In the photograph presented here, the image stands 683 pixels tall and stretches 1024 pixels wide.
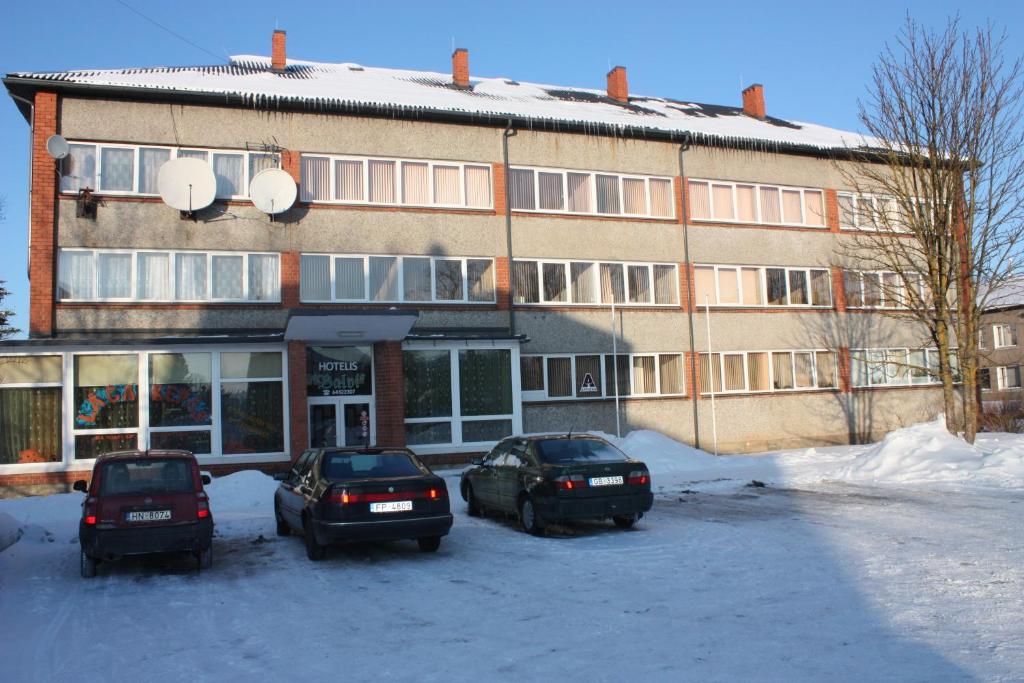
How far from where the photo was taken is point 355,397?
834 inches

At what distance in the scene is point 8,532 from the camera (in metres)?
12.0

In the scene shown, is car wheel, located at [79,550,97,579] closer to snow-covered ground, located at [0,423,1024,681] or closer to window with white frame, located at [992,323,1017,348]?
snow-covered ground, located at [0,423,1024,681]

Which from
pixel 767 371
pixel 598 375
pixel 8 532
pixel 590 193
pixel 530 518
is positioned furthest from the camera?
pixel 767 371

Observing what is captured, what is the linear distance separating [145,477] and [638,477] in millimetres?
6443

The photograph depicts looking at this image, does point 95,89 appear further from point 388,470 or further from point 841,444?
point 841,444

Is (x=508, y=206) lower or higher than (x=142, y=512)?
higher

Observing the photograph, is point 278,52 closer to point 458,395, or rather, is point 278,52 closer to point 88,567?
point 458,395

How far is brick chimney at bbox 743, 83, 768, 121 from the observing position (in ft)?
105

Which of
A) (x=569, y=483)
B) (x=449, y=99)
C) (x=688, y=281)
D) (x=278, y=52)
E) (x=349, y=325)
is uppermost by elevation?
(x=278, y=52)

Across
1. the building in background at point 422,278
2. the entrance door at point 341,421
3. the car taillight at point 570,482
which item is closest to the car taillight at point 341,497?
the car taillight at point 570,482

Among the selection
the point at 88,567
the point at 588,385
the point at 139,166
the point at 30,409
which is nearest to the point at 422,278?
the point at 588,385

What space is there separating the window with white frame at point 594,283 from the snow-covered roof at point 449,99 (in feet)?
13.5

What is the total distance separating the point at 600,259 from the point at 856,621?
18.4 metres

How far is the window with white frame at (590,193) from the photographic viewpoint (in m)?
23.8
